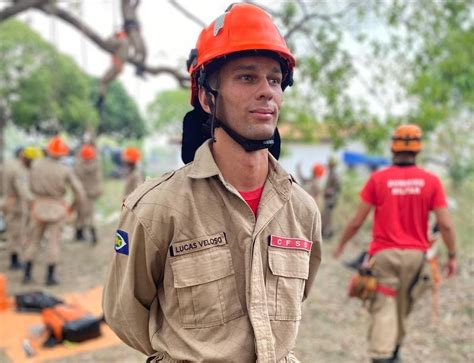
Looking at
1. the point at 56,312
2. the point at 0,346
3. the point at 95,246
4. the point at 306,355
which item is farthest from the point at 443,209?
the point at 95,246

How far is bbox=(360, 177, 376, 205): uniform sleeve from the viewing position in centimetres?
439

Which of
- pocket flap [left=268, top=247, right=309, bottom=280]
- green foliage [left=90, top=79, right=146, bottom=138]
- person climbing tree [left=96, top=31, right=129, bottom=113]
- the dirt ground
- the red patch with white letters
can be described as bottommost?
the dirt ground

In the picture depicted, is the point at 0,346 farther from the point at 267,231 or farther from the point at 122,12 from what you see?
the point at 122,12

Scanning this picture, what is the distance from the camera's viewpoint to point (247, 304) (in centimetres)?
177

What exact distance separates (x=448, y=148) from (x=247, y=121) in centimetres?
1493

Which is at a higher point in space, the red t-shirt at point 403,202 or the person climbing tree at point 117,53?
the person climbing tree at point 117,53

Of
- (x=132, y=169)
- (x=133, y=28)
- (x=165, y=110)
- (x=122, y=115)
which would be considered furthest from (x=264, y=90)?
(x=165, y=110)

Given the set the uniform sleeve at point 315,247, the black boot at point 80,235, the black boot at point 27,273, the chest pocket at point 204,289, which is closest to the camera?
the chest pocket at point 204,289

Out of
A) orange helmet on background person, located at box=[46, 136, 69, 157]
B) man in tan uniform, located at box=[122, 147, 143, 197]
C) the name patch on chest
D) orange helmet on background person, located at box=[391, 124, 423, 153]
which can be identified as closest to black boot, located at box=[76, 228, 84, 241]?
man in tan uniform, located at box=[122, 147, 143, 197]

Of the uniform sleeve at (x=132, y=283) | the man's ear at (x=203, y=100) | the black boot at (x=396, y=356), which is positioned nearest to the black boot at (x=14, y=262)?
the black boot at (x=396, y=356)

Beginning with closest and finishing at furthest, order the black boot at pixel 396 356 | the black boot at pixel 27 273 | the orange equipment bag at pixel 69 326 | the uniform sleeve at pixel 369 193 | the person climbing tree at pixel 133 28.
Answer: the uniform sleeve at pixel 369 193 < the black boot at pixel 396 356 < the orange equipment bag at pixel 69 326 < the person climbing tree at pixel 133 28 < the black boot at pixel 27 273

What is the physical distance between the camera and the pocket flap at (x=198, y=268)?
175 cm

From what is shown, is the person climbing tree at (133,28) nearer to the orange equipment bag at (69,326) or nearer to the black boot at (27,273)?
the black boot at (27,273)

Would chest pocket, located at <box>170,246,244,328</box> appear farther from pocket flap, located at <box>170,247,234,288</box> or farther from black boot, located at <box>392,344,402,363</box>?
black boot, located at <box>392,344,402,363</box>
